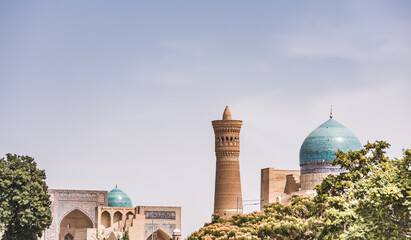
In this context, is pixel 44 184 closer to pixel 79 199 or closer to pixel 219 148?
pixel 79 199

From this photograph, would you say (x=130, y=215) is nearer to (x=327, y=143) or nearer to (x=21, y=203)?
(x=327, y=143)

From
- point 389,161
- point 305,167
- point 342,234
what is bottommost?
point 342,234

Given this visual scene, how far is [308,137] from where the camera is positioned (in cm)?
5216

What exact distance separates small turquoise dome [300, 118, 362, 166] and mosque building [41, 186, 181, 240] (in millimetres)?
10351

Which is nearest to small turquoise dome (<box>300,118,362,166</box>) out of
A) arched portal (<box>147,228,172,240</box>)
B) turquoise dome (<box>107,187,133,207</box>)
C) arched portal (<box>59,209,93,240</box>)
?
arched portal (<box>147,228,172,240</box>)

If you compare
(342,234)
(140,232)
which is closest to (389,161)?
(342,234)

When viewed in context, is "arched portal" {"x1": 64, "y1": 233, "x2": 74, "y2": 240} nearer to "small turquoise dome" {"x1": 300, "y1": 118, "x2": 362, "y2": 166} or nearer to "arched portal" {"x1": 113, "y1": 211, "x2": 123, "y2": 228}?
"arched portal" {"x1": 113, "y1": 211, "x2": 123, "y2": 228}

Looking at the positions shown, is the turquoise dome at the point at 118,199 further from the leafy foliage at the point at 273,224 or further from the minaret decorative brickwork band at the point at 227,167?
the leafy foliage at the point at 273,224

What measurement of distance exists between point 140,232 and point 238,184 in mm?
7682

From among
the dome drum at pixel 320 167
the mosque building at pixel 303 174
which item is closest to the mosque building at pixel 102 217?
the mosque building at pixel 303 174

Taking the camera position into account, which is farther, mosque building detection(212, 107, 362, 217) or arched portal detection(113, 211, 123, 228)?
arched portal detection(113, 211, 123, 228)

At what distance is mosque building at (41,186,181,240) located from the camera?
53500mm

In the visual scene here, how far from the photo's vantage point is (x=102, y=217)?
5512 cm

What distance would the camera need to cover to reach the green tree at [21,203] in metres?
38.2
